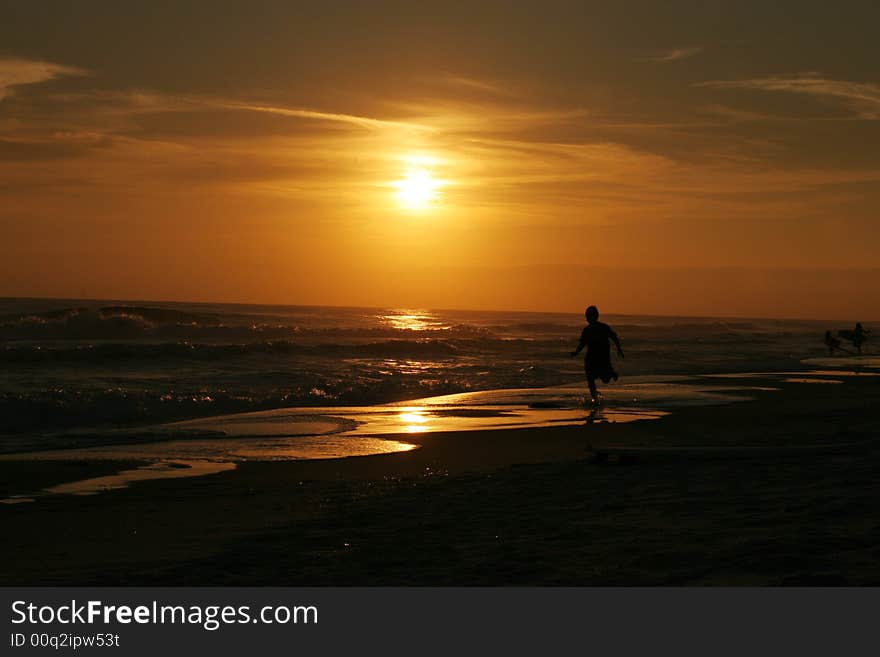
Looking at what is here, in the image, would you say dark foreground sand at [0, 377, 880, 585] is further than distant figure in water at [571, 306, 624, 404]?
No

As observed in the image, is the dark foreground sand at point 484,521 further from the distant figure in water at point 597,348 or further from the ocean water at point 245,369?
the ocean water at point 245,369

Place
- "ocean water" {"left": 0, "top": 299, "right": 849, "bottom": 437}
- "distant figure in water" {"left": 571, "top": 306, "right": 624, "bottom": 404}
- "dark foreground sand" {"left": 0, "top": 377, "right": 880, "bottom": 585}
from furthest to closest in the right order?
"ocean water" {"left": 0, "top": 299, "right": 849, "bottom": 437} → "distant figure in water" {"left": 571, "top": 306, "right": 624, "bottom": 404} → "dark foreground sand" {"left": 0, "top": 377, "right": 880, "bottom": 585}

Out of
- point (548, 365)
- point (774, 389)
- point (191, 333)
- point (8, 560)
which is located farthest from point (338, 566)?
point (191, 333)

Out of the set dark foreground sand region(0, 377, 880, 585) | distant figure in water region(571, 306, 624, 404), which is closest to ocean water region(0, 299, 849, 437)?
distant figure in water region(571, 306, 624, 404)

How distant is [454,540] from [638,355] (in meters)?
37.5

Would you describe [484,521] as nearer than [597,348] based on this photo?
Yes

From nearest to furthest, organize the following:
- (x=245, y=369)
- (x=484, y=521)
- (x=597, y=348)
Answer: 1. (x=484, y=521)
2. (x=597, y=348)
3. (x=245, y=369)

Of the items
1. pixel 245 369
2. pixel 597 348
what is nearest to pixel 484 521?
pixel 597 348

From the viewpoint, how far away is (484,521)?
7.62m

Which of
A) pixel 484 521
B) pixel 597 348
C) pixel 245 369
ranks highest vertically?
pixel 245 369

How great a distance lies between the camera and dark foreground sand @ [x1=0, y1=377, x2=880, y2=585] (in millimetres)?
5852

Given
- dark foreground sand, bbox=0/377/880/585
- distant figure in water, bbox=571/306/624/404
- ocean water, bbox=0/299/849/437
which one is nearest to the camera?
dark foreground sand, bbox=0/377/880/585

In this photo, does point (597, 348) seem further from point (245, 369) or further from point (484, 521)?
point (245, 369)

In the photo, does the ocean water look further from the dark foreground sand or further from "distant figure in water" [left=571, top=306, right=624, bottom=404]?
the dark foreground sand
